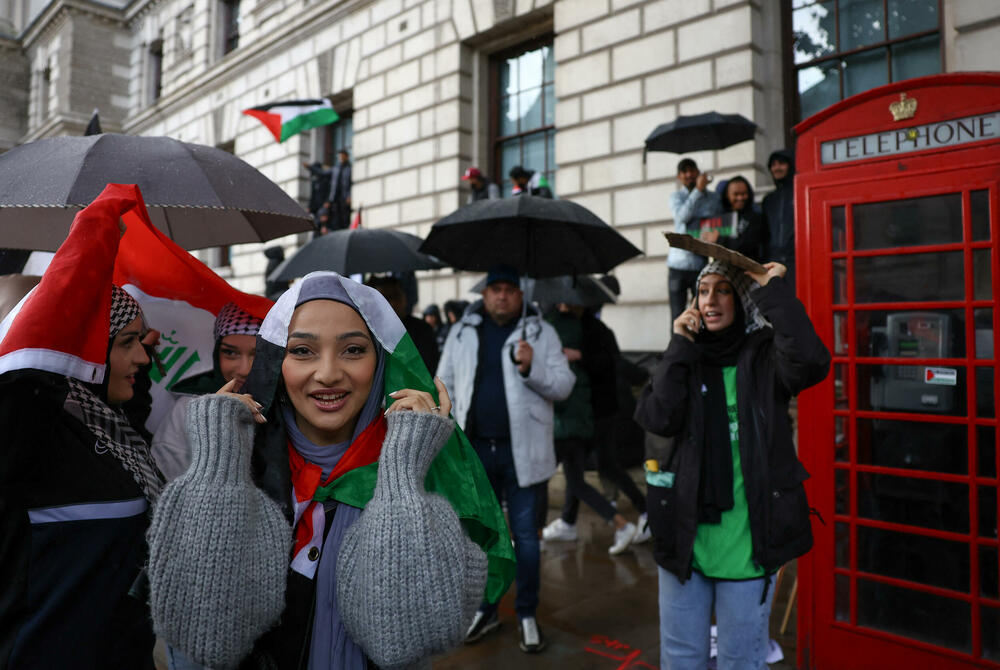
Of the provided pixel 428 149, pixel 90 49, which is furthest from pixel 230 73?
pixel 90 49

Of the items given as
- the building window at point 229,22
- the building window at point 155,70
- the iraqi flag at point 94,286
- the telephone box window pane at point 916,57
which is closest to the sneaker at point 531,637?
the iraqi flag at point 94,286

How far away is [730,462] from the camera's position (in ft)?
8.20

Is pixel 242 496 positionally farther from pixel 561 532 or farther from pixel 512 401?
pixel 561 532

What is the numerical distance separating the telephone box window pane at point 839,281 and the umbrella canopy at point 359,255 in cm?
286

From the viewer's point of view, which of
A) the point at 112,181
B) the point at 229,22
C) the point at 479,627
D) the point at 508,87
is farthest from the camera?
the point at 229,22

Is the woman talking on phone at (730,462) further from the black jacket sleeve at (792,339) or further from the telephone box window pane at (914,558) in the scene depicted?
the telephone box window pane at (914,558)

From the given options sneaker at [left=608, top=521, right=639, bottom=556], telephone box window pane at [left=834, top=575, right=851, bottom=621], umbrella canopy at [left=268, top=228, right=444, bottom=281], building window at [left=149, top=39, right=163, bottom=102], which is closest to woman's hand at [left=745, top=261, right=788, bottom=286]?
telephone box window pane at [left=834, top=575, right=851, bottom=621]

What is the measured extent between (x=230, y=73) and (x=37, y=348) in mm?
15769

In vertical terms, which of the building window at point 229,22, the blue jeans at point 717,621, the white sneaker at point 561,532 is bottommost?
the white sneaker at point 561,532

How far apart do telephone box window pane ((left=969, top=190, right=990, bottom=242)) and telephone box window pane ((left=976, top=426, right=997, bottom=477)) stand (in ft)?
2.80

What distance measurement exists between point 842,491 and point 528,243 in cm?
227

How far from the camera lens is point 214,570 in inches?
50.9

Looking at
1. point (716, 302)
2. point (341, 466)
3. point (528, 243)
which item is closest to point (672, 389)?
point (716, 302)

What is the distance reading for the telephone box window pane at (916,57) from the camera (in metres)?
6.05
